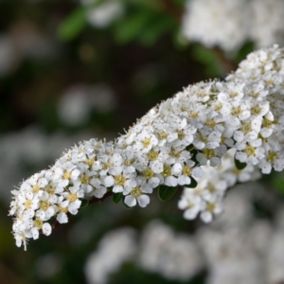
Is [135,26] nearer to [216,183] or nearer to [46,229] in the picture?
[216,183]

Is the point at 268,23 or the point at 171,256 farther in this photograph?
the point at 171,256

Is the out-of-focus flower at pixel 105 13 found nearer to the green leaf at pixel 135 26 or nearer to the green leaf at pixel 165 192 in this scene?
the green leaf at pixel 135 26

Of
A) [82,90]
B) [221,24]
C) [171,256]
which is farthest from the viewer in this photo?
[82,90]

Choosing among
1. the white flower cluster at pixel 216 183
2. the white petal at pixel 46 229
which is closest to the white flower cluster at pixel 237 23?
the white flower cluster at pixel 216 183

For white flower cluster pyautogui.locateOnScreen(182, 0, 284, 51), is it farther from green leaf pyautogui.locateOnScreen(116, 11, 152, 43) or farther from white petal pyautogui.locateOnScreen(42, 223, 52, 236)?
white petal pyautogui.locateOnScreen(42, 223, 52, 236)

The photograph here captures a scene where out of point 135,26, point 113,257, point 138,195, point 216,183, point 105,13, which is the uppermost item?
point 105,13

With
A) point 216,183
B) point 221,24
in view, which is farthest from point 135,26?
point 216,183
